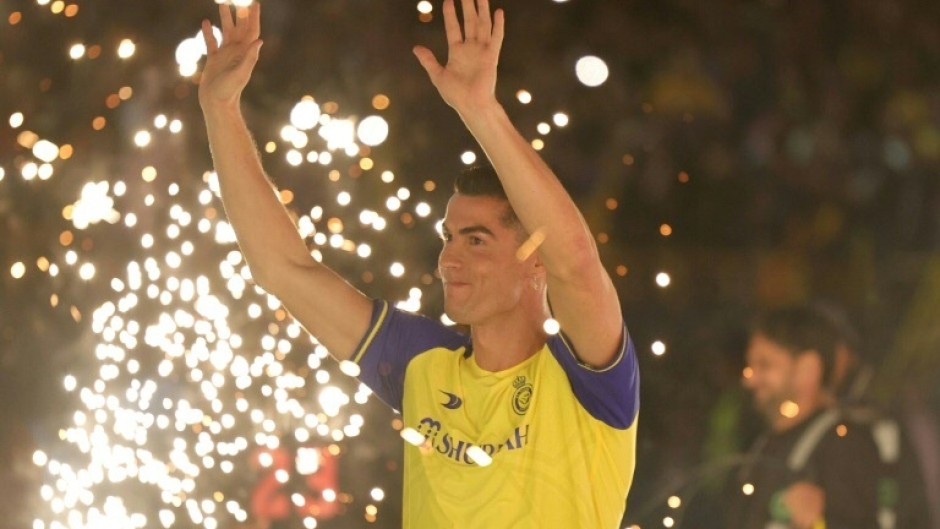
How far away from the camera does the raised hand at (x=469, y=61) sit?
1.20 metres

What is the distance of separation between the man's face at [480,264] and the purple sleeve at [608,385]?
125 mm

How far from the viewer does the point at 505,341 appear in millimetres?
1433

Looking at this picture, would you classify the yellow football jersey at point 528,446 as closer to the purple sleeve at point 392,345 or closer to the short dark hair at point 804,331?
the purple sleeve at point 392,345

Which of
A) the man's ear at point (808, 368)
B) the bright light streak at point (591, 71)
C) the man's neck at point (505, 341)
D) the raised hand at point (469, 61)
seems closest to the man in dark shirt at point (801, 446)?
the man's ear at point (808, 368)

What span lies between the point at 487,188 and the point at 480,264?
10 centimetres

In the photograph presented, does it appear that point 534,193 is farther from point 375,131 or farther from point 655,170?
point 375,131

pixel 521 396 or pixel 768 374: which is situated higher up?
pixel 768 374

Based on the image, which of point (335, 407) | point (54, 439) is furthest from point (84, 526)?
point (335, 407)

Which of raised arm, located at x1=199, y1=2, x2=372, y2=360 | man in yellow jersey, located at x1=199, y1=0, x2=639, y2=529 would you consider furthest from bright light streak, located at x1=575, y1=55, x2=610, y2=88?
raised arm, located at x1=199, y1=2, x2=372, y2=360

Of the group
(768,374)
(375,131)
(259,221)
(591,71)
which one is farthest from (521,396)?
(375,131)

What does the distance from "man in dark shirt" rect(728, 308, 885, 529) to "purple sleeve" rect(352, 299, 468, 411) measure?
61 cm

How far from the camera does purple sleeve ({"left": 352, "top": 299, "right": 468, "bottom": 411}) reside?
1.51 meters

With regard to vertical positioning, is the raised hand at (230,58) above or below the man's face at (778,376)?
above

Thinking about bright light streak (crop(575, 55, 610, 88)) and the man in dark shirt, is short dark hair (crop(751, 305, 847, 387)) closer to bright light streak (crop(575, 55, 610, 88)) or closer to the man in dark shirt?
the man in dark shirt
